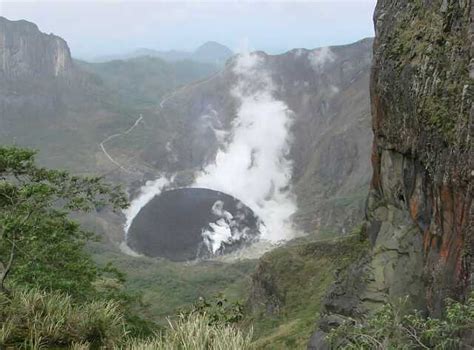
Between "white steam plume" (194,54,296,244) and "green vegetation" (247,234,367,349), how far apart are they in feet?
153

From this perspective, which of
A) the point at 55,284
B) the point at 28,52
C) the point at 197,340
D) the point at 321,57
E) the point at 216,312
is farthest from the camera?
the point at 28,52

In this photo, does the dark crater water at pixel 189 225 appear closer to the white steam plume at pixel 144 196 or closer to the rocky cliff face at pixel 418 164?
the white steam plume at pixel 144 196

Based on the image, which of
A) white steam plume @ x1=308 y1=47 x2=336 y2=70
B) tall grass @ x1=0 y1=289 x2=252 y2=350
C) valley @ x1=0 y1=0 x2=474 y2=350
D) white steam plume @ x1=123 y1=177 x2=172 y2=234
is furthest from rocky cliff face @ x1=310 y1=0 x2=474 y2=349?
white steam plume @ x1=308 y1=47 x2=336 y2=70

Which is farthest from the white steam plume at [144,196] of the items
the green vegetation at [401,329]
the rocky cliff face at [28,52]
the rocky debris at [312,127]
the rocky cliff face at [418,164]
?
the green vegetation at [401,329]

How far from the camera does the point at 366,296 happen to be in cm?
1748

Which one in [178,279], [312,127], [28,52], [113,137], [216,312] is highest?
[28,52]

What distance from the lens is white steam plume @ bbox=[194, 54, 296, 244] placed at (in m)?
104

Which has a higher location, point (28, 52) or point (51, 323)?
point (28, 52)

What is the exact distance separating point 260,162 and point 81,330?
113 meters

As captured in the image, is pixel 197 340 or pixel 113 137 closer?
pixel 197 340

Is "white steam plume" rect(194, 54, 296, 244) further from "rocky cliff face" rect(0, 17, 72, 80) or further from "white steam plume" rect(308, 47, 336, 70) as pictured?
"rocky cliff face" rect(0, 17, 72, 80)

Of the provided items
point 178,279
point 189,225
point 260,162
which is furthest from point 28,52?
point 178,279

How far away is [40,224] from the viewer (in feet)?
45.1

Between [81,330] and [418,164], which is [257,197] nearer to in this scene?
[418,164]
